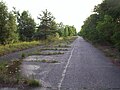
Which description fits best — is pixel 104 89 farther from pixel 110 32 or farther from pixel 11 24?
pixel 11 24

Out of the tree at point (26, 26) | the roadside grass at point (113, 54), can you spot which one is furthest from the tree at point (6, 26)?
the tree at point (26, 26)

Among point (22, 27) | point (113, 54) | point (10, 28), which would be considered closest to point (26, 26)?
point (22, 27)

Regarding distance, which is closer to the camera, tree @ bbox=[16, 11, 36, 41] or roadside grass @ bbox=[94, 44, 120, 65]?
roadside grass @ bbox=[94, 44, 120, 65]

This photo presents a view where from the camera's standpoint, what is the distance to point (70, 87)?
11.3 metres

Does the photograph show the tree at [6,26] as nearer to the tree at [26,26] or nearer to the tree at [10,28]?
the tree at [10,28]

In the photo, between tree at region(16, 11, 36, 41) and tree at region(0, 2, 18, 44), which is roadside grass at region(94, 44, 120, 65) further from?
tree at region(16, 11, 36, 41)

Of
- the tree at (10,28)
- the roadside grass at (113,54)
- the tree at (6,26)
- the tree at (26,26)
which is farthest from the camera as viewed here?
the tree at (26,26)

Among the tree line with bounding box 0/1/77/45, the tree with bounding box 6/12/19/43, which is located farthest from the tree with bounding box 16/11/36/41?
the tree with bounding box 6/12/19/43

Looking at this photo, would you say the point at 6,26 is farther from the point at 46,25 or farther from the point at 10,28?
the point at 46,25

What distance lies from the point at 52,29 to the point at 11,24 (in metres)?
43.6

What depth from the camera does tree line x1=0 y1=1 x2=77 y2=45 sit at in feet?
146

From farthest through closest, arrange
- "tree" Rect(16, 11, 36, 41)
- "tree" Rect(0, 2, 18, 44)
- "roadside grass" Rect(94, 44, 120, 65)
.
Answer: "tree" Rect(16, 11, 36, 41) → "tree" Rect(0, 2, 18, 44) → "roadside grass" Rect(94, 44, 120, 65)

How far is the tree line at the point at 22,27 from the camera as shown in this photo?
44403 millimetres

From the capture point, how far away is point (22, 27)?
74.2m
